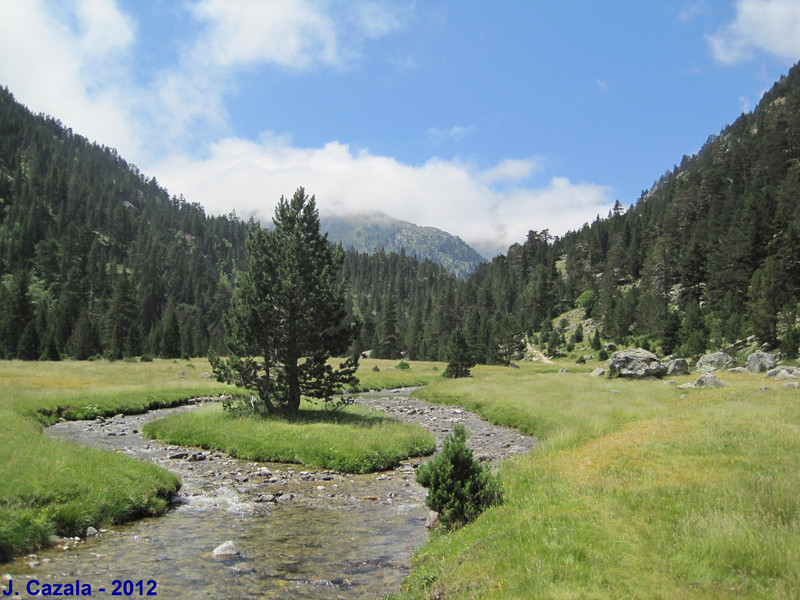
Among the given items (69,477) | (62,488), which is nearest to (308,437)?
(69,477)

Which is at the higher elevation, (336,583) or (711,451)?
(711,451)

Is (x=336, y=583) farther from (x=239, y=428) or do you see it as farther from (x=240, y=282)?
(x=240, y=282)

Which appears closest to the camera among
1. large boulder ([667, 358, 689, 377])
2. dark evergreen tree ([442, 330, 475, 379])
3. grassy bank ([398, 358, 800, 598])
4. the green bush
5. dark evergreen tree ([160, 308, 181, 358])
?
grassy bank ([398, 358, 800, 598])

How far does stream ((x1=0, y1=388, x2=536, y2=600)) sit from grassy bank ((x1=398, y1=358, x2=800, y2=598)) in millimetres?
1738

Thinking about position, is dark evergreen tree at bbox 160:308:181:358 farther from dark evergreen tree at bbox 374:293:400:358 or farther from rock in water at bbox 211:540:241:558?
rock in water at bbox 211:540:241:558

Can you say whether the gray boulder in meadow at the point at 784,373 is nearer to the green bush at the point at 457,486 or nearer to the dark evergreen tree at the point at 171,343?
the green bush at the point at 457,486

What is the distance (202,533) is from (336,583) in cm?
463

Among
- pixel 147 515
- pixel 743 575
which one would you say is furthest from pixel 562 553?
pixel 147 515

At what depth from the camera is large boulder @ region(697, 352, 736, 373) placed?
55438 millimetres

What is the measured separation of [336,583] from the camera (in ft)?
31.8

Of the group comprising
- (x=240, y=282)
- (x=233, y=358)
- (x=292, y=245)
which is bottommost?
(x=233, y=358)

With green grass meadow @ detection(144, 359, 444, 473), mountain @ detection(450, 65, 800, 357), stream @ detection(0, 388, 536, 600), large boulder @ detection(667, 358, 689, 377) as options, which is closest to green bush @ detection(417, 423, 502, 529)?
stream @ detection(0, 388, 536, 600)

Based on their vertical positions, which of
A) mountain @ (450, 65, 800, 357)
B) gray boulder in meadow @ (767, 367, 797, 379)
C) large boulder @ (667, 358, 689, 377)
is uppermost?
mountain @ (450, 65, 800, 357)

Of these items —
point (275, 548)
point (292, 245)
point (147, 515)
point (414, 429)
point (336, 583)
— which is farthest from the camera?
point (292, 245)
